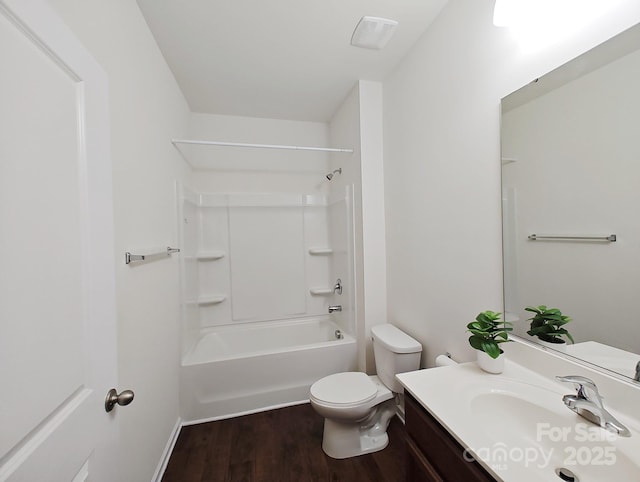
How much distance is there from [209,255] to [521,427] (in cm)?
252

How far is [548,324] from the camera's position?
3.38ft

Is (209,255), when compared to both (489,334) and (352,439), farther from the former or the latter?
(489,334)

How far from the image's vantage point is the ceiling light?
1.50 m

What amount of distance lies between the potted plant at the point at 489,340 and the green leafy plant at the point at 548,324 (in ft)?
0.29

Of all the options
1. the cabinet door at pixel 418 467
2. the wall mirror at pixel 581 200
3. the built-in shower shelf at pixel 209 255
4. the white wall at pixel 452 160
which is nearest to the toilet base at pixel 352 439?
the white wall at pixel 452 160

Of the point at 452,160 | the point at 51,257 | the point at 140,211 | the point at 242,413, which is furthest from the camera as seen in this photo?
the point at 242,413

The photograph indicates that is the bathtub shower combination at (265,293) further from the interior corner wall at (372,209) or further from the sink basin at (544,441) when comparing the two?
the sink basin at (544,441)

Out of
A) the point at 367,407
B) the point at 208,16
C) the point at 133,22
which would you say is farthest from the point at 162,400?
the point at 208,16

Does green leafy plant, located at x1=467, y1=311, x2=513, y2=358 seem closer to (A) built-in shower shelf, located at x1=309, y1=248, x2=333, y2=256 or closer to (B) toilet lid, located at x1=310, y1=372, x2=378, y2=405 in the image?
(B) toilet lid, located at x1=310, y1=372, x2=378, y2=405

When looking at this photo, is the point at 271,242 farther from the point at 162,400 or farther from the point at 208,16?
the point at 208,16

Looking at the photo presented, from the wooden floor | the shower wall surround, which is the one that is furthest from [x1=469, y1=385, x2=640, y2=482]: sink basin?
the shower wall surround

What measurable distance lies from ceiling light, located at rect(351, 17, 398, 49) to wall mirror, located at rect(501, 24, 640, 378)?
0.86m

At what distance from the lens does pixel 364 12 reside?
1.45 meters

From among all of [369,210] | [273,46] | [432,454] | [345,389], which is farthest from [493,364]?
[273,46]
